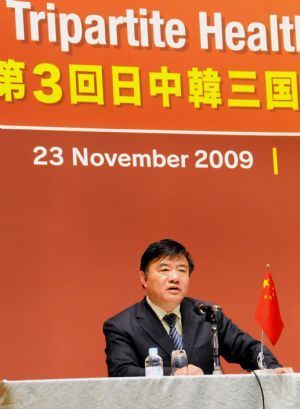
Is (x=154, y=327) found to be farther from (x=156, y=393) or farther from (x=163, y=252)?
(x=156, y=393)

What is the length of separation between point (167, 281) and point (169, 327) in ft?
0.60

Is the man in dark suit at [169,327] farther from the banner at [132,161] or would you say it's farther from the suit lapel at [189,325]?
the banner at [132,161]

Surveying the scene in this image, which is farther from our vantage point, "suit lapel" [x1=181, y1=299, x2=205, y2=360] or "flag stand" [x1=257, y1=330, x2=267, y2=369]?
"suit lapel" [x1=181, y1=299, x2=205, y2=360]

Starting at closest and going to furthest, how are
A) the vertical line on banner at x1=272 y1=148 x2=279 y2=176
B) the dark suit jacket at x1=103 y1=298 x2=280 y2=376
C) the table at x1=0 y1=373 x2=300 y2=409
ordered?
the table at x1=0 y1=373 x2=300 y2=409, the dark suit jacket at x1=103 y1=298 x2=280 y2=376, the vertical line on banner at x1=272 y1=148 x2=279 y2=176

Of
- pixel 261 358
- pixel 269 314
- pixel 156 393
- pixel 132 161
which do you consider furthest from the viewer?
pixel 132 161

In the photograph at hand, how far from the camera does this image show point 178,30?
4617 millimetres

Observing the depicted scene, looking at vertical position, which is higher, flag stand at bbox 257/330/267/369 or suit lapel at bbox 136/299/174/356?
suit lapel at bbox 136/299/174/356

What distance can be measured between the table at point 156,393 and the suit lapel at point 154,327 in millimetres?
856

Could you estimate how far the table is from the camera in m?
2.79

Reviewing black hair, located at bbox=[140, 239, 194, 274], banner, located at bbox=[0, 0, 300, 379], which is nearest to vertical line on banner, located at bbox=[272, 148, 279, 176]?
banner, located at bbox=[0, 0, 300, 379]

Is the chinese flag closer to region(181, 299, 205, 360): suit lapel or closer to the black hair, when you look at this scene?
region(181, 299, 205, 360): suit lapel

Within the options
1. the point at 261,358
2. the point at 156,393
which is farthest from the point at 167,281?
the point at 156,393

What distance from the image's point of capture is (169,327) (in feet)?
12.7

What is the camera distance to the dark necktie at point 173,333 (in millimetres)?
3781
